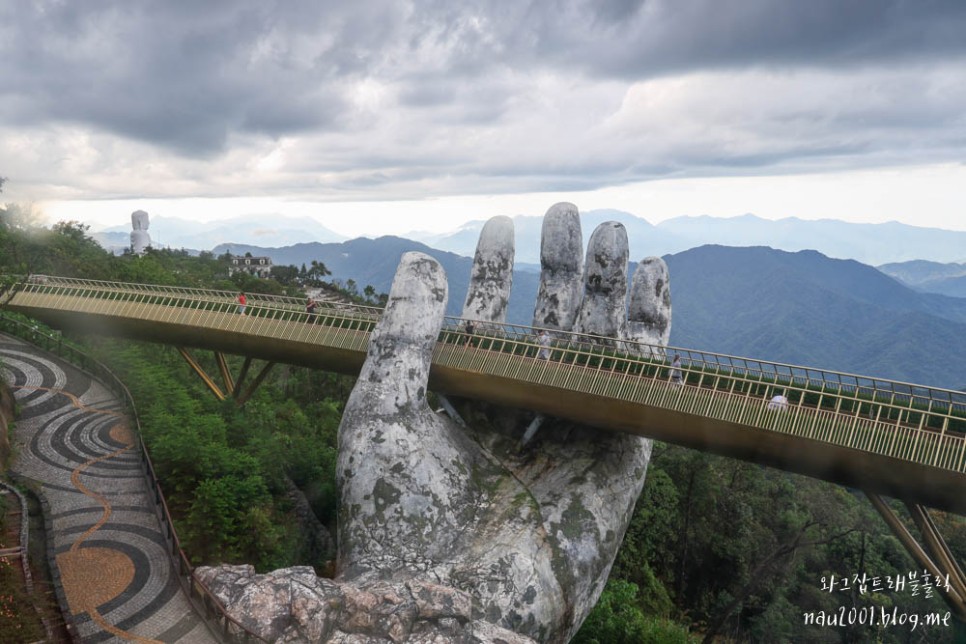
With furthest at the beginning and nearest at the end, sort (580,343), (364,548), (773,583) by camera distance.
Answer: (773,583) → (580,343) → (364,548)

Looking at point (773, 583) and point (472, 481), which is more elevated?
point (472, 481)

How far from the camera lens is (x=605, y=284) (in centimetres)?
2361

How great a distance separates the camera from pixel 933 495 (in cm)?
1552

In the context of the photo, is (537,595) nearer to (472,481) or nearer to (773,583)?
(472,481)

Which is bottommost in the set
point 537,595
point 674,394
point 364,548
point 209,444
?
point 537,595

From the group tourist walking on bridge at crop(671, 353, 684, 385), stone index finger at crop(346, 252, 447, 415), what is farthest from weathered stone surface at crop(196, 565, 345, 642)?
tourist walking on bridge at crop(671, 353, 684, 385)

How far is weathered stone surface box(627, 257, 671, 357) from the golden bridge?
0.72 meters

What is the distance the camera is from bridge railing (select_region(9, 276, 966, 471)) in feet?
52.2

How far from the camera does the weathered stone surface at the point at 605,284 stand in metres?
23.6

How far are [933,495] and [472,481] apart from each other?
40.6 feet

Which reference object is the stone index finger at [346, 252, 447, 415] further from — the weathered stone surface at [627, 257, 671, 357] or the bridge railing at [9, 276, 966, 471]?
the weathered stone surface at [627, 257, 671, 357]

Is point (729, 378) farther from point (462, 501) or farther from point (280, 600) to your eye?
point (280, 600)

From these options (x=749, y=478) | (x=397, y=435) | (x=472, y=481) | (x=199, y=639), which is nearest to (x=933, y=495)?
(x=472, y=481)

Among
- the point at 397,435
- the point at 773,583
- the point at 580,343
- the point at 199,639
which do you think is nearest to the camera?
the point at 199,639
